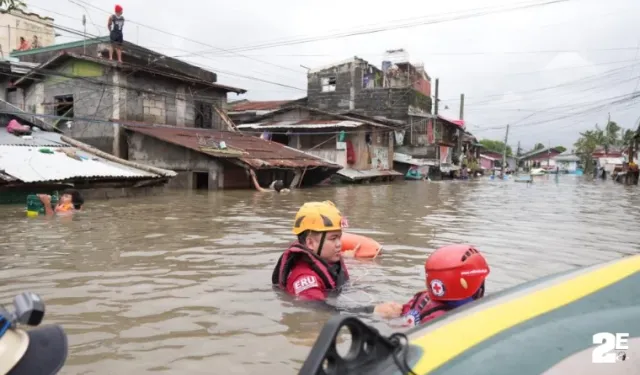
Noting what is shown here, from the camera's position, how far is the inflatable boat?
1365 mm

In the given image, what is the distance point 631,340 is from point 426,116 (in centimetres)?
4245

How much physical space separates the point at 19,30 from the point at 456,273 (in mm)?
34565

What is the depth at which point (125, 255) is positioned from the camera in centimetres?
738

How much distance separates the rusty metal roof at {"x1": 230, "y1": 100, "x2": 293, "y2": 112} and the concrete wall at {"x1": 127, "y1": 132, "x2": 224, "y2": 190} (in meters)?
16.1

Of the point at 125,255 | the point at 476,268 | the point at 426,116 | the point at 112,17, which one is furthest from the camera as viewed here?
the point at 426,116

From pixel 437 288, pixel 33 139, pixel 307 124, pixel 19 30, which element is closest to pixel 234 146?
pixel 33 139

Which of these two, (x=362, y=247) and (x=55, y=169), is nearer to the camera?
(x=362, y=247)

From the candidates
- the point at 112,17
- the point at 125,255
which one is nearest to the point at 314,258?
the point at 125,255

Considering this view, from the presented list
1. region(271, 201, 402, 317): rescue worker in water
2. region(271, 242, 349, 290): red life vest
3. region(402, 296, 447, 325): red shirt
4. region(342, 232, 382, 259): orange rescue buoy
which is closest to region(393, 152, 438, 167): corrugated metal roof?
region(342, 232, 382, 259): orange rescue buoy

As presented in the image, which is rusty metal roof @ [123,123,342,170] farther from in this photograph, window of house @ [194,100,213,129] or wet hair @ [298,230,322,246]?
wet hair @ [298,230,322,246]

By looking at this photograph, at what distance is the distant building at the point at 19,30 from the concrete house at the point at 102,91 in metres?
5.03

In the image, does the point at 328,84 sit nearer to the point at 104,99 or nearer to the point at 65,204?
the point at 104,99

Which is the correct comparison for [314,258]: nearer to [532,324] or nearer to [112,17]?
[532,324]

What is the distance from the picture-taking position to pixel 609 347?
1.51m
